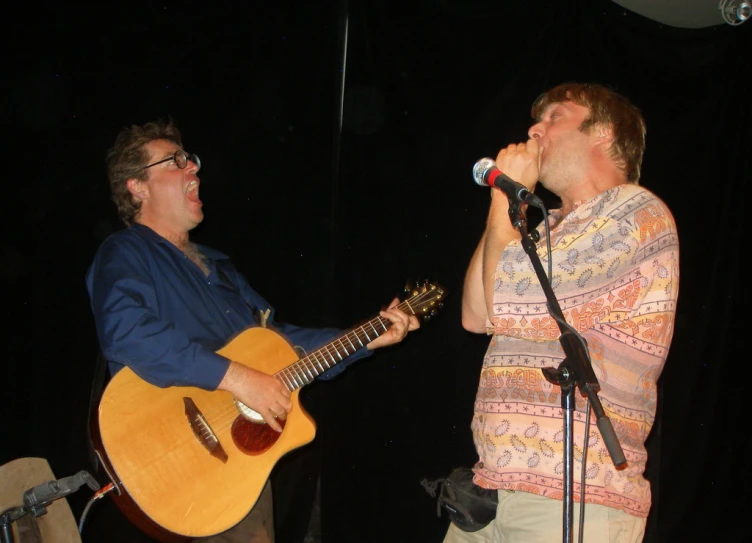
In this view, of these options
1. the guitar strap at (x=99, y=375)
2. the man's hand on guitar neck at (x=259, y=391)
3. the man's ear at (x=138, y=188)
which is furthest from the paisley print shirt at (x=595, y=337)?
the man's ear at (x=138, y=188)

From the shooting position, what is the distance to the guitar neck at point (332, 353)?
2.33m

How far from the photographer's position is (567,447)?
4.03ft

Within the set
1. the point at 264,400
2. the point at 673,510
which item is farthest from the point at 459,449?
the point at 264,400

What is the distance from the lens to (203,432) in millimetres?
2115

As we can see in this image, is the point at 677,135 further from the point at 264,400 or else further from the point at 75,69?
the point at 75,69

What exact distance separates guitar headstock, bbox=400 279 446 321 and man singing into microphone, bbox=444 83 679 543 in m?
0.94

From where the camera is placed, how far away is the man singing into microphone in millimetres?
1438

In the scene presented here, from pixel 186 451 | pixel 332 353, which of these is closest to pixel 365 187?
pixel 332 353

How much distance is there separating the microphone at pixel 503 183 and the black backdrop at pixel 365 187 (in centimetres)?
168

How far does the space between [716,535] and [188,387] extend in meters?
2.40

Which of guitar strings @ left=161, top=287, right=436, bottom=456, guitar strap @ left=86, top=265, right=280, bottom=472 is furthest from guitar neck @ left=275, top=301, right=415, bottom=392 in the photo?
guitar strap @ left=86, top=265, right=280, bottom=472

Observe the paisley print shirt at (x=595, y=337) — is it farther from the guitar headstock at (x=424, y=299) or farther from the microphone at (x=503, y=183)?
the guitar headstock at (x=424, y=299)

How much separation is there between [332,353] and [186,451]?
0.66 m

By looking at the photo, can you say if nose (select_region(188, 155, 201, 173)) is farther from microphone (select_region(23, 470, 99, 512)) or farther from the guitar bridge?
microphone (select_region(23, 470, 99, 512))
